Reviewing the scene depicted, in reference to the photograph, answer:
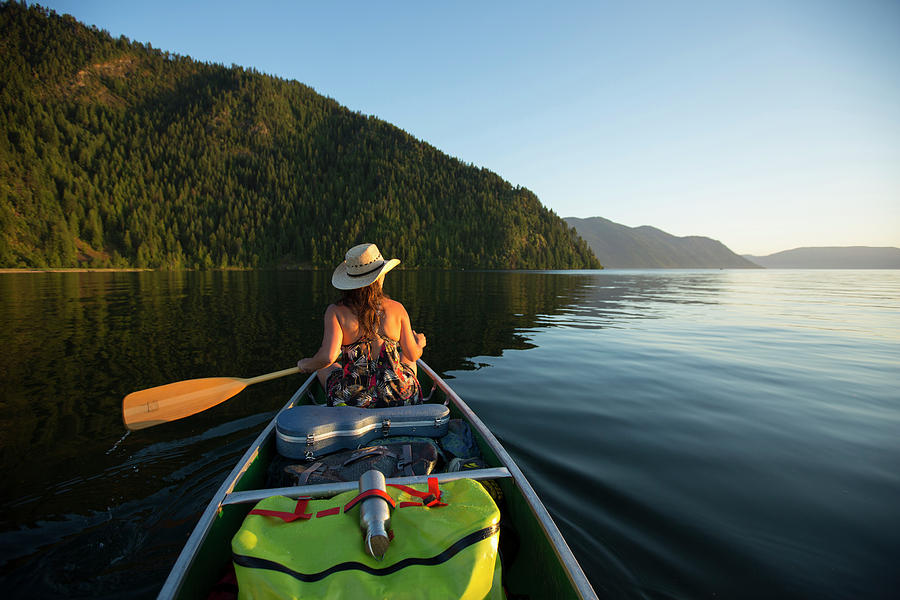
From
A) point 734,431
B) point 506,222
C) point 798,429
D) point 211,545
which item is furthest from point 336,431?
point 506,222

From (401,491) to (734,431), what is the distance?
624 cm

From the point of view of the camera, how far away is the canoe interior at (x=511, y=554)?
2307 millimetres

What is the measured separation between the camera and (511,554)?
115 inches

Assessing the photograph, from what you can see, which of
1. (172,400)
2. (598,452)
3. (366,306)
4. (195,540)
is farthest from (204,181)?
(195,540)

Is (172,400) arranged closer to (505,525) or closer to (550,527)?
(505,525)

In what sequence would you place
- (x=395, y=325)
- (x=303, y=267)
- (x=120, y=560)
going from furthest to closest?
(x=303, y=267) → (x=395, y=325) → (x=120, y=560)

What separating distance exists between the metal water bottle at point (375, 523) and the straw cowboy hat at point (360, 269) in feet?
8.06

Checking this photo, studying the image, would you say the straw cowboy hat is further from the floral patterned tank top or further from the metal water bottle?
the metal water bottle

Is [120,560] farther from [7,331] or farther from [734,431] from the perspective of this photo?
[7,331]

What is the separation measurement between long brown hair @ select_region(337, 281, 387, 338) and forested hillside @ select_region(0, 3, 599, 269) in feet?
329

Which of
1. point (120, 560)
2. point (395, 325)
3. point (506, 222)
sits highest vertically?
point (506, 222)

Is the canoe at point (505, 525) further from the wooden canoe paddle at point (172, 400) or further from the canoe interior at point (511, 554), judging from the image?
the wooden canoe paddle at point (172, 400)

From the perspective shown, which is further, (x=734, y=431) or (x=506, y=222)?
(x=506, y=222)

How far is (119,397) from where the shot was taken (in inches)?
295
